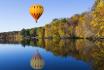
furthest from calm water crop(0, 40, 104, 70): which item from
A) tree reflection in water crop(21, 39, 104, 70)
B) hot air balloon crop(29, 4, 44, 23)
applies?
hot air balloon crop(29, 4, 44, 23)

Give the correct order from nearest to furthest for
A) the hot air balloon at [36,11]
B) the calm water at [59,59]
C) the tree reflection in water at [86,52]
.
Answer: the calm water at [59,59]
the tree reflection in water at [86,52]
the hot air balloon at [36,11]

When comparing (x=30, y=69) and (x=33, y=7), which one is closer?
(x=30, y=69)

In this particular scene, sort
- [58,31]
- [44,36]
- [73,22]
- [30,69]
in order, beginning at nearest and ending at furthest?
[30,69] < [73,22] < [58,31] < [44,36]

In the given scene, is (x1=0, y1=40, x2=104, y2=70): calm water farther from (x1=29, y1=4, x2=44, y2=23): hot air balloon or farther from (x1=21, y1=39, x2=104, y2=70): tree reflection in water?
(x1=29, y1=4, x2=44, y2=23): hot air balloon

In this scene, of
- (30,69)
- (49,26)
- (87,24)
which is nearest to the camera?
(30,69)

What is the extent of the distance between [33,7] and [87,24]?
57.0m

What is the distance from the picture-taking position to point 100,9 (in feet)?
173

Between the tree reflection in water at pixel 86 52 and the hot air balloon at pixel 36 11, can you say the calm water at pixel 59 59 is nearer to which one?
the tree reflection in water at pixel 86 52

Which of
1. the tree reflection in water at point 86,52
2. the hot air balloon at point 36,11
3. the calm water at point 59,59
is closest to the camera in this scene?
the calm water at point 59,59

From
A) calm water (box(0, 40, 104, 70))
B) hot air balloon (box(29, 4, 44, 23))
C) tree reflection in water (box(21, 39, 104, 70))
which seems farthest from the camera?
hot air balloon (box(29, 4, 44, 23))

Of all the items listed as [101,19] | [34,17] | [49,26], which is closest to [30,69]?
[34,17]

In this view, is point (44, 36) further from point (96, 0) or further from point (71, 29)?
point (96, 0)

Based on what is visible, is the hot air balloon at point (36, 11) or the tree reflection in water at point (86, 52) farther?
the hot air balloon at point (36, 11)

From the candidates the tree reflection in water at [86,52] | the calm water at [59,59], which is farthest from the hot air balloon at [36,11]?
the tree reflection in water at [86,52]
